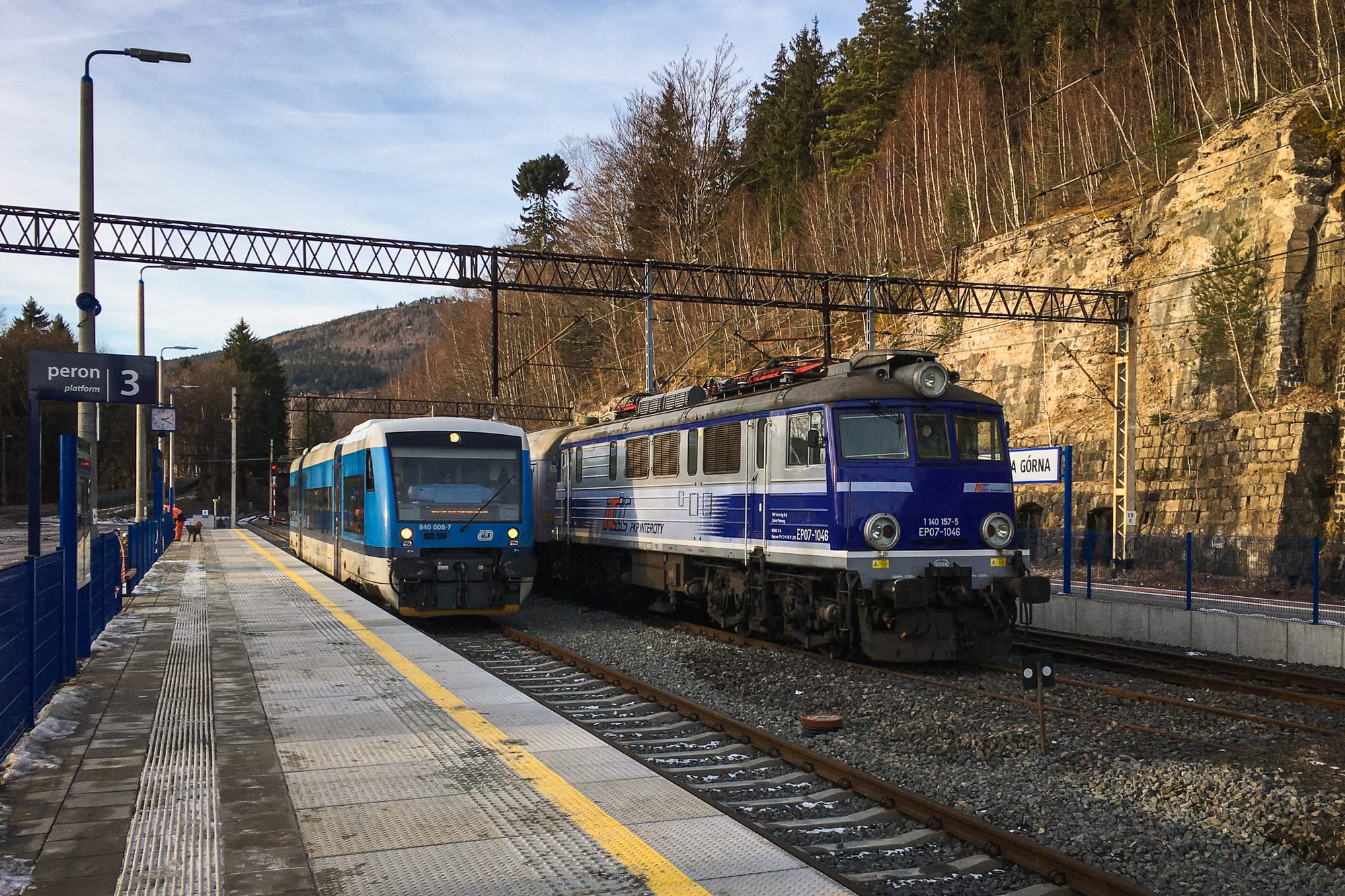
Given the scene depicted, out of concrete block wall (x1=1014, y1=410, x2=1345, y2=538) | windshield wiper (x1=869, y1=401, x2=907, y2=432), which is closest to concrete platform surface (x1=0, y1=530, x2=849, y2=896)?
windshield wiper (x1=869, y1=401, x2=907, y2=432)

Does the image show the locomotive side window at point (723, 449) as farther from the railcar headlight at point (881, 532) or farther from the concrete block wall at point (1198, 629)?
the concrete block wall at point (1198, 629)

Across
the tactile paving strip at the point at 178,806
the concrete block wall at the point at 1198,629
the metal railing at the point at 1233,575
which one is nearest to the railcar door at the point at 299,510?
A: the metal railing at the point at 1233,575

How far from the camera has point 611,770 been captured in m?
6.98

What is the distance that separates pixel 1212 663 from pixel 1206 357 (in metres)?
18.8

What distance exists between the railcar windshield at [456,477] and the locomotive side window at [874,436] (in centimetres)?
600

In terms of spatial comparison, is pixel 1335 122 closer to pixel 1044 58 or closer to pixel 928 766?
pixel 1044 58

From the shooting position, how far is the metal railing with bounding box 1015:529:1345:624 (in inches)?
611

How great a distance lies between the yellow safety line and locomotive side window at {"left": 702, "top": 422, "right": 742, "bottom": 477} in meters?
5.46

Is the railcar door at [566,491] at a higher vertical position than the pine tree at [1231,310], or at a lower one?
lower

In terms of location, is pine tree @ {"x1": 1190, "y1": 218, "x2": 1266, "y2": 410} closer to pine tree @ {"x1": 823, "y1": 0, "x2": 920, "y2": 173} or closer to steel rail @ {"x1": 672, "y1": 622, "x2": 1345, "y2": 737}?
steel rail @ {"x1": 672, "y1": 622, "x2": 1345, "y2": 737}

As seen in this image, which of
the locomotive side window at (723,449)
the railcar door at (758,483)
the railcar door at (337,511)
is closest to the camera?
the railcar door at (758,483)

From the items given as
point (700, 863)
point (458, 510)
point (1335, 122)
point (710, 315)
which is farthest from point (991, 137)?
point (700, 863)

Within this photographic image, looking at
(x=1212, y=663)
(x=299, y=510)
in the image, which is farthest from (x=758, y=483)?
(x=299, y=510)

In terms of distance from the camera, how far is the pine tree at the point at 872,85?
5875 centimetres
